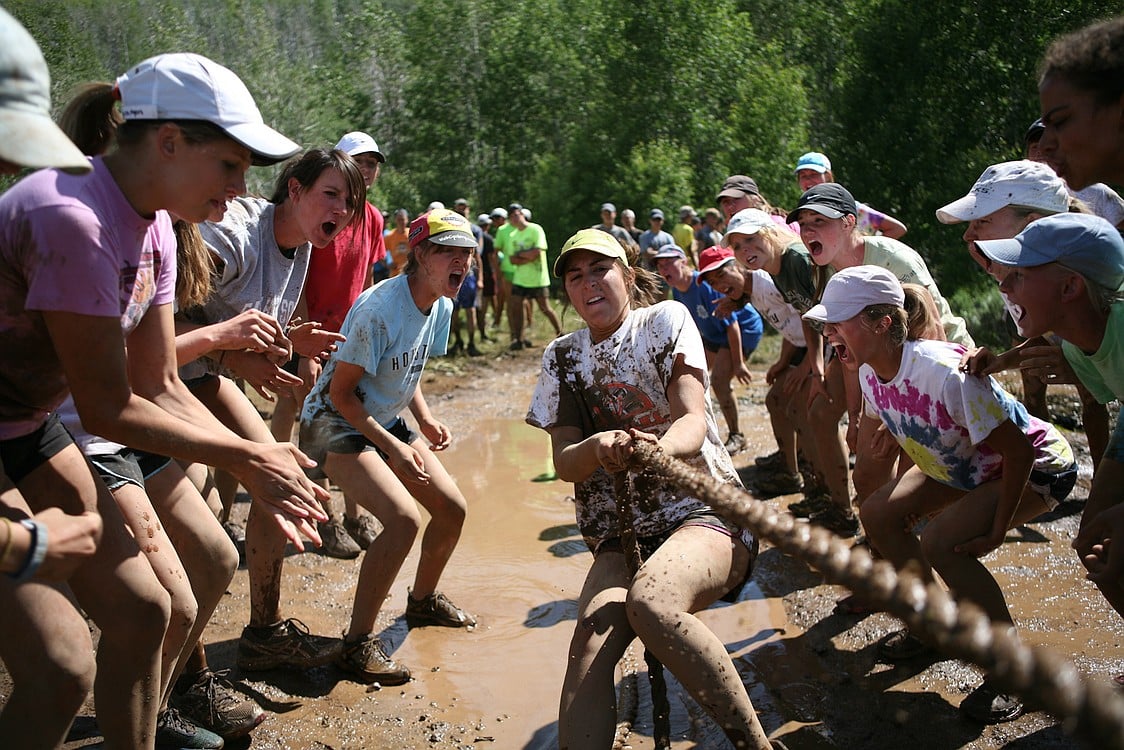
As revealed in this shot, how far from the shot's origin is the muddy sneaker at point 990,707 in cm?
371

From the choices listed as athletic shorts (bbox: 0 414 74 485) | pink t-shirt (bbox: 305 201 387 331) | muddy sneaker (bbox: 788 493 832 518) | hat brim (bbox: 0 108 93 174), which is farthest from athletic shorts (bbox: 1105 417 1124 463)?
pink t-shirt (bbox: 305 201 387 331)

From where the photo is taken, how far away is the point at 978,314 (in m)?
12.1

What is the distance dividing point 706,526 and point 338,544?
129 inches

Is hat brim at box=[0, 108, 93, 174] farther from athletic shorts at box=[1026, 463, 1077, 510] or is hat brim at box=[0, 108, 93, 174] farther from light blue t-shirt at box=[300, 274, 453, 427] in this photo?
athletic shorts at box=[1026, 463, 1077, 510]

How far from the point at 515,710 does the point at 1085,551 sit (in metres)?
2.41

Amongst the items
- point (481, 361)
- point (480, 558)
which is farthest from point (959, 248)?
point (480, 558)

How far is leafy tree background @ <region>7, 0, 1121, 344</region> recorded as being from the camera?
1738 cm

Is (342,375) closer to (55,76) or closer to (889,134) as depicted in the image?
(55,76)

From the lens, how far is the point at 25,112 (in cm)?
218

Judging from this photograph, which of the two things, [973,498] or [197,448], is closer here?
[197,448]

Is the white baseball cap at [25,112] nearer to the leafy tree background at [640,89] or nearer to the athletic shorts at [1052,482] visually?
the leafy tree background at [640,89]

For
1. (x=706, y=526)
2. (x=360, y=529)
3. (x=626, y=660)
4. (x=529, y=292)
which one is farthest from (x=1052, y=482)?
(x=529, y=292)

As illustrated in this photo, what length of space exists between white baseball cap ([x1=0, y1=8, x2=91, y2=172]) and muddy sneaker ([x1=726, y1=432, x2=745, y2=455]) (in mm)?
6491

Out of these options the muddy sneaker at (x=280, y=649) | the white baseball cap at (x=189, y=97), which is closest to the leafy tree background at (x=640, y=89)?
the white baseball cap at (x=189, y=97)
